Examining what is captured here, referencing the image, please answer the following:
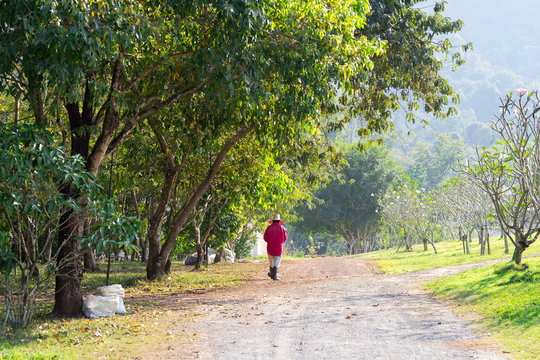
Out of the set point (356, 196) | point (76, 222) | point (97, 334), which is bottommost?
point (97, 334)

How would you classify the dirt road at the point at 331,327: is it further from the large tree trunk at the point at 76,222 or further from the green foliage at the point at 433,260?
the green foliage at the point at 433,260

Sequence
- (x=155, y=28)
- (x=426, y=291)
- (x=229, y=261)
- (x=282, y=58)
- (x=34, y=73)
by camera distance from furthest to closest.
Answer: (x=229, y=261) → (x=426, y=291) → (x=282, y=58) → (x=155, y=28) → (x=34, y=73)

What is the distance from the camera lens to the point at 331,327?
8195mm

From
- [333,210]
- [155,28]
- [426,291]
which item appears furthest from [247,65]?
[333,210]

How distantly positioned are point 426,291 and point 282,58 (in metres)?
6.46

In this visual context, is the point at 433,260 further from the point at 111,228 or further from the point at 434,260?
the point at 111,228

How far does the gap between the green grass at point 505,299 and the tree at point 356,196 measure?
33800 millimetres

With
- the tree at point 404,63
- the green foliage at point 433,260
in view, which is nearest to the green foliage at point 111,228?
the tree at point 404,63

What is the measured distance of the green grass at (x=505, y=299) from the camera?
7078mm

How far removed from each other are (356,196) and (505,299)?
38.7m

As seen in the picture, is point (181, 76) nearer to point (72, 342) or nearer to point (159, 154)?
point (159, 154)

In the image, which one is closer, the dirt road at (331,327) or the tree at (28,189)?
the dirt road at (331,327)

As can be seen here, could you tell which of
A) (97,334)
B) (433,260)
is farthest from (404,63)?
(433,260)

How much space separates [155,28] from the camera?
29.0 feet
